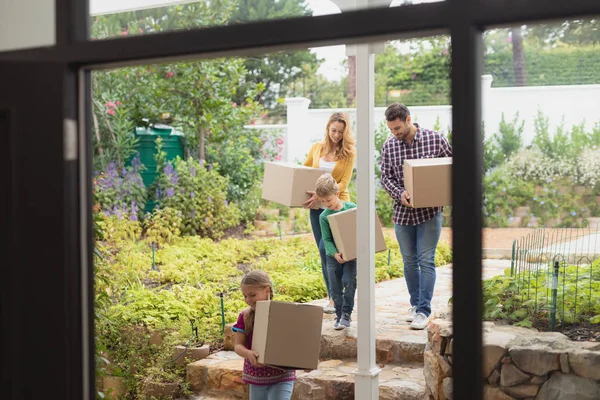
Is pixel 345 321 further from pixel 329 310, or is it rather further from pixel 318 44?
pixel 318 44

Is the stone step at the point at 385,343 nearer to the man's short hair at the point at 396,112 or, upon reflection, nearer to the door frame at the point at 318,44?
the man's short hair at the point at 396,112

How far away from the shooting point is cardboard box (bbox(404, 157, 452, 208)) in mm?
3705

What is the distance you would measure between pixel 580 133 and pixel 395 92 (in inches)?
188

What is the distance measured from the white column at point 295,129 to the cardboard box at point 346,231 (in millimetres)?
4468

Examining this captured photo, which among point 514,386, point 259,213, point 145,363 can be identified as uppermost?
point 259,213

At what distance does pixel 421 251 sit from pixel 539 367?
3.83 feet

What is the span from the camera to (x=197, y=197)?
292 inches

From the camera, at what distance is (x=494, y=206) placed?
12.4ft

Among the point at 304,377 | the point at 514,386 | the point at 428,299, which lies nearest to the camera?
the point at 514,386

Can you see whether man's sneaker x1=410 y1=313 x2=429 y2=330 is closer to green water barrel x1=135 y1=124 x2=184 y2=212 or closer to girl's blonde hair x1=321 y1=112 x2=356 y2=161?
girl's blonde hair x1=321 y1=112 x2=356 y2=161

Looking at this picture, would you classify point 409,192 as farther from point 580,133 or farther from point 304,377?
point 304,377

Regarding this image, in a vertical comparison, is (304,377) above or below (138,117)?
below

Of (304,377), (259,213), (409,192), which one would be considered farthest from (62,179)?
(259,213)

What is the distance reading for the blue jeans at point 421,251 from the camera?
13.6 feet
